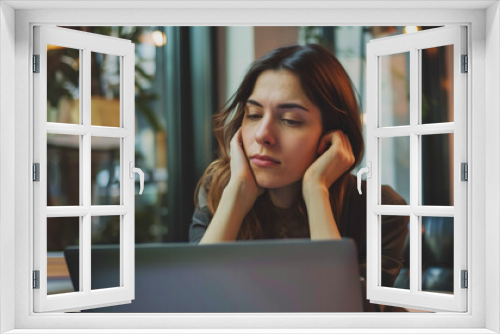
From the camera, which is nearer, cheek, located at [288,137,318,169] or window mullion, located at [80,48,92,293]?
window mullion, located at [80,48,92,293]

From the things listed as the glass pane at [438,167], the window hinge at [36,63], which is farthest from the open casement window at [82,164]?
the glass pane at [438,167]

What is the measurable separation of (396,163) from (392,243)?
62 cm

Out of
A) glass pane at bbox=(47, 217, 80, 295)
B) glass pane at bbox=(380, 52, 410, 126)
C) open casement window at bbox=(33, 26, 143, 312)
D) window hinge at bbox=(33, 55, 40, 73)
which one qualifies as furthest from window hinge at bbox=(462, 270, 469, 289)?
glass pane at bbox=(47, 217, 80, 295)

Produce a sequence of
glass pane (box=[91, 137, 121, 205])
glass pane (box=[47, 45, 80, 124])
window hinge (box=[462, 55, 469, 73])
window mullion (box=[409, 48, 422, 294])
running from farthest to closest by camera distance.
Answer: glass pane (box=[91, 137, 121, 205]) < glass pane (box=[47, 45, 80, 124]) < window mullion (box=[409, 48, 422, 294]) < window hinge (box=[462, 55, 469, 73])

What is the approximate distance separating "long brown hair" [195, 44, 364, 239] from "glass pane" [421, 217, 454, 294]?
1071 millimetres

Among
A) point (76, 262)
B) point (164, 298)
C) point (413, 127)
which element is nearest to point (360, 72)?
point (413, 127)

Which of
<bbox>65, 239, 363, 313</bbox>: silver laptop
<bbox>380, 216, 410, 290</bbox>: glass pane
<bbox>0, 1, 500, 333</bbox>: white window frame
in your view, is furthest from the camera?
<bbox>380, 216, 410, 290</bbox>: glass pane

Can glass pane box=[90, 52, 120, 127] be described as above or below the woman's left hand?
above

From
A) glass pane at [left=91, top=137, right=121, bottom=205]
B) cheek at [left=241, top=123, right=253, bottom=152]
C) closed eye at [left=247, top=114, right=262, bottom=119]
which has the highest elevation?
closed eye at [left=247, top=114, right=262, bottom=119]

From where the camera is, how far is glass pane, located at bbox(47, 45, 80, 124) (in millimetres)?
3807

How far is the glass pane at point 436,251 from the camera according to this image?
411 cm

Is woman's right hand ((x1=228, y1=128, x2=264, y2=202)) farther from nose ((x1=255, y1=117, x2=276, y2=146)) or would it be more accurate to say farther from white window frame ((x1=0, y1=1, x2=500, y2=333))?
white window frame ((x1=0, y1=1, x2=500, y2=333))

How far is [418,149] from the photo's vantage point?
2.90 metres

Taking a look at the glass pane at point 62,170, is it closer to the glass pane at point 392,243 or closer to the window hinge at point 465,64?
the glass pane at point 392,243
